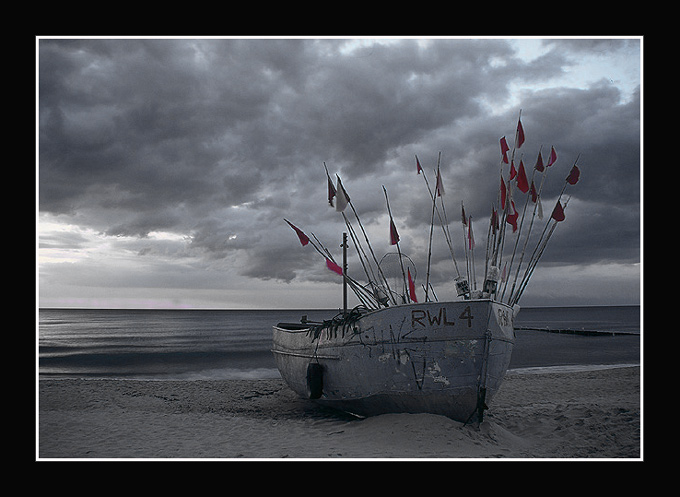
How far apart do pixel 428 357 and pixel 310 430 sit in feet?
11.3

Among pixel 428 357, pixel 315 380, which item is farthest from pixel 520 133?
pixel 315 380

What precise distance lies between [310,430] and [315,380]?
109cm

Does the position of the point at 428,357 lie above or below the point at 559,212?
below

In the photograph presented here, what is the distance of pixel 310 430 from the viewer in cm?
1007

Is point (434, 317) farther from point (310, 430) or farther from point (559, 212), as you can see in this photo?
point (310, 430)

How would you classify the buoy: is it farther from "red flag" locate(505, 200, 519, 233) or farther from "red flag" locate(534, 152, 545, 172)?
"red flag" locate(534, 152, 545, 172)

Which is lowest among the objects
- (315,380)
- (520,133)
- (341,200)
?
(315,380)

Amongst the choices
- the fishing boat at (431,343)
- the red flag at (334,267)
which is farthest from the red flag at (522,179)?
the red flag at (334,267)

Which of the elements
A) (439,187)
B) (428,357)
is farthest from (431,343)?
(439,187)

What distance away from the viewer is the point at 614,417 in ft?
33.5

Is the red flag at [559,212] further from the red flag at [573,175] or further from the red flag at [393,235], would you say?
the red flag at [393,235]

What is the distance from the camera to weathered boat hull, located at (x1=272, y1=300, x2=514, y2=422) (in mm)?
8383

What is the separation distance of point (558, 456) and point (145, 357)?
105 ft

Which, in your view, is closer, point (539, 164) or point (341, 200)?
point (539, 164)
